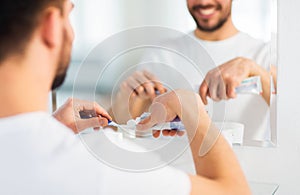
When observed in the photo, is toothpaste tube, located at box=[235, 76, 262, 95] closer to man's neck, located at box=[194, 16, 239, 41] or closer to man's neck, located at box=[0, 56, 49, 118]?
man's neck, located at box=[194, 16, 239, 41]

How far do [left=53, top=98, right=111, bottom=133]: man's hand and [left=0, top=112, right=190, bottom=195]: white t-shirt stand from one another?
15.7 inches

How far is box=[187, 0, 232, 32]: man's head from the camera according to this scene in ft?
4.17

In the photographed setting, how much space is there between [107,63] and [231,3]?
0.40m

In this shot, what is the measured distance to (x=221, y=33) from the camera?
1295 millimetres

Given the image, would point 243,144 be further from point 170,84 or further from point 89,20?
point 89,20

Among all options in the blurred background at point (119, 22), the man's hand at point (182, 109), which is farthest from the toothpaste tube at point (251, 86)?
the man's hand at point (182, 109)

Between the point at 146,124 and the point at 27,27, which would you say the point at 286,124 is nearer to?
the point at 146,124

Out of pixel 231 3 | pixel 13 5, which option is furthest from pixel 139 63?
pixel 13 5

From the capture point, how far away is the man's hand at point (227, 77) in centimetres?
129

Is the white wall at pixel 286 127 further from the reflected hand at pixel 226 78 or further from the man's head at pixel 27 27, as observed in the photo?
the man's head at pixel 27 27

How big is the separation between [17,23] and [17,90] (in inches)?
4.3

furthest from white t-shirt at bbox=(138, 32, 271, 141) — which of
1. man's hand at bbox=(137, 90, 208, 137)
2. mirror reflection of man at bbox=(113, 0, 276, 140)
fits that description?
man's hand at bbox=(137, 90, 208, 137)

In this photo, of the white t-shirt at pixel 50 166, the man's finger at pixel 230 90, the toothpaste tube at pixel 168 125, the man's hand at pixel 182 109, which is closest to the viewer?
the white t-shirt at pixel 50 166

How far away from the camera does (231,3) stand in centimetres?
126
